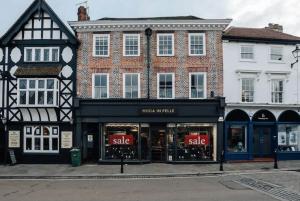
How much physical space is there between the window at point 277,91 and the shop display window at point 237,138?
2.99 m

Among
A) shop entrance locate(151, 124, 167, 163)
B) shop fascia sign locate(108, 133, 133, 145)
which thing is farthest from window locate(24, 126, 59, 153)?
shop entrance locate(151, 124, 167, 163)

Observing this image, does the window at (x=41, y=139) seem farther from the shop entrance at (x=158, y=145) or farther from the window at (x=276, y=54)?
the window at (x=276, y=54)

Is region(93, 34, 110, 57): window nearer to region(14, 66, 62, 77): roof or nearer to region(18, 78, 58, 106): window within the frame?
region(14, 66, 62, 77): roof

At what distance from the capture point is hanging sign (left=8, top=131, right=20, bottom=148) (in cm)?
2578

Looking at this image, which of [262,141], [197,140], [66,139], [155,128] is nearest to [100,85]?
[66,139]

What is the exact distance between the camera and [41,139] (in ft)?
84.4

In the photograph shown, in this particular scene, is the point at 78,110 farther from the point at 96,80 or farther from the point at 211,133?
the point at 211,133

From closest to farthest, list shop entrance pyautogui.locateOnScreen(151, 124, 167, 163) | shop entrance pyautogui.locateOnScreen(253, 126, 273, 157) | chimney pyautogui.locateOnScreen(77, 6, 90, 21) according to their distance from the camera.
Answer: shop entrance pyautogui.locateOnScreen(151, 124, 167, 163), shop entrance pyautogui.locateOnScreen(253, 126, 273, 157), chimney pyautogui.locateOnScreen(77, 6, 90, 21)

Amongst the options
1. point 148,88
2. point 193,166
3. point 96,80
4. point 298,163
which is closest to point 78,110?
point 96,80

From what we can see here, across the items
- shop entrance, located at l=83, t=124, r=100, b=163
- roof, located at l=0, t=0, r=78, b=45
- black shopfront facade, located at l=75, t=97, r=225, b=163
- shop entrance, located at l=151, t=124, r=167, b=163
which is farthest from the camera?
shop entrance, located at l=83, t=124, r=100, b=163

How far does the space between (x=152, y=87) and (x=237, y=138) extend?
6770mm

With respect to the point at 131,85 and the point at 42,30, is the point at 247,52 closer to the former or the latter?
the point at 131,85

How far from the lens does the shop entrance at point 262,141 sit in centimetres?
2658

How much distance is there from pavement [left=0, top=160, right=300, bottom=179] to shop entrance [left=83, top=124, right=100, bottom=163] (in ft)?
8.69
